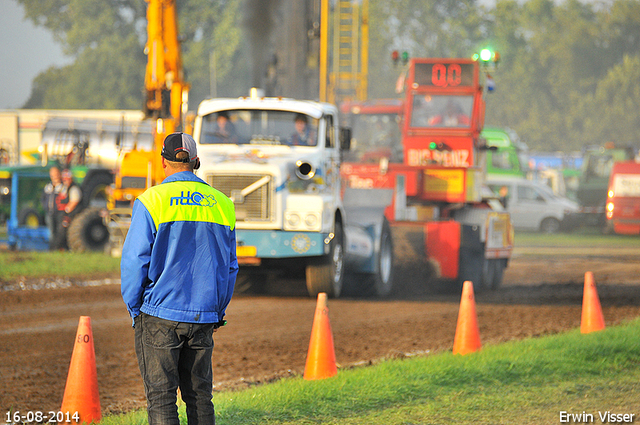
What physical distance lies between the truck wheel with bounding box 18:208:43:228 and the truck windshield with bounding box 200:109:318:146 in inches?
357

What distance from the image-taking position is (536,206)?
111ft

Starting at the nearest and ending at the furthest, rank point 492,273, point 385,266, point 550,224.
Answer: point 385,266, point 492,273, point 550,224

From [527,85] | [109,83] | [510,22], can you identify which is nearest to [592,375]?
[109,83]

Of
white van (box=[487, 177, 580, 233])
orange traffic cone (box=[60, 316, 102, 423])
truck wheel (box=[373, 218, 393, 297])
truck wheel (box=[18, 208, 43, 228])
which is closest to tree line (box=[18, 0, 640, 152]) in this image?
white van (box=[487, 177, 580, 233])

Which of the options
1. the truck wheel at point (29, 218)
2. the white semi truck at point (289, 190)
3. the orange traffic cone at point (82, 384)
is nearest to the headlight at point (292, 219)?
the white semi truck at point (289, 190)

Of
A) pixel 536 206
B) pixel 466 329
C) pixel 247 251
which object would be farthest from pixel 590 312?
pixel 536 206

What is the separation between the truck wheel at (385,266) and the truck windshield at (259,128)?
2.35m

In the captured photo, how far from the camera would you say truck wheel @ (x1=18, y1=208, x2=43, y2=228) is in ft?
67.3

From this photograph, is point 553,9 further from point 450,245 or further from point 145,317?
point 145,317

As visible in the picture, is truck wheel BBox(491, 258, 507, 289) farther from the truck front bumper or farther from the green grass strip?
the green grass strip

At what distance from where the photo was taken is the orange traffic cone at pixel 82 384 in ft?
18.5

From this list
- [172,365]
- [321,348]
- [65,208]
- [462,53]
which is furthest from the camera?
[462,53]

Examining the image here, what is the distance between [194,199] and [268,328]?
6216 mm

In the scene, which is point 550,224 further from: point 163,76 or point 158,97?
point 158,97
